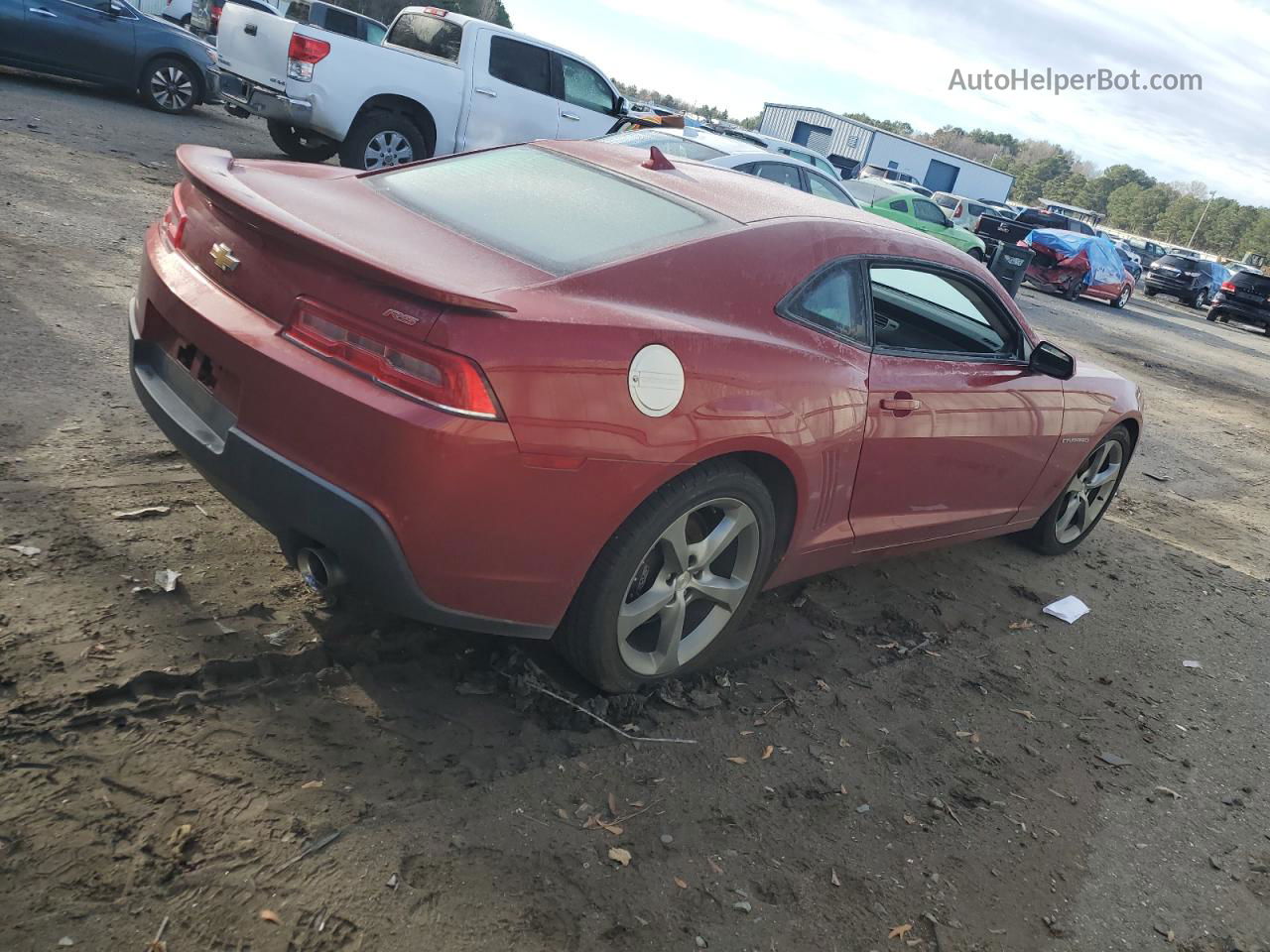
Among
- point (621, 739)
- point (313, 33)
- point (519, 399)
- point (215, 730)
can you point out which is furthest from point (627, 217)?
point (313, 33)

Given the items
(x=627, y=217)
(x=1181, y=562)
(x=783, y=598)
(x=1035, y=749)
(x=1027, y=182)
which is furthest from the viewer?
(x=1027, y=182)

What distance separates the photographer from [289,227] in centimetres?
260

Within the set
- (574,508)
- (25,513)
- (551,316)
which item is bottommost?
(25,513)

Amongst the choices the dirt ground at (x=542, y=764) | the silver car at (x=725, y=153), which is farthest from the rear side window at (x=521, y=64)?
the dirt ground at (x=542, y=764)

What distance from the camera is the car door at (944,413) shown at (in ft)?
11.8

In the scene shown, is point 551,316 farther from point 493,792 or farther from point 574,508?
point 493,792

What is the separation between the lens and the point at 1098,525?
6.30 m

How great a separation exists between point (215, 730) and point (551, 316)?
4.54 ft

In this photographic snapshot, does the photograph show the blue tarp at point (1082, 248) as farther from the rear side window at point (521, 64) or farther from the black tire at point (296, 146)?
the black tire at point (296, 146)

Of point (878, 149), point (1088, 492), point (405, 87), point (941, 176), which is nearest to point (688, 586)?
point (1088, 492)

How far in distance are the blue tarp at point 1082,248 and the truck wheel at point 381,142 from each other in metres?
15.6

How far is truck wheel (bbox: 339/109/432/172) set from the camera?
10758 mm

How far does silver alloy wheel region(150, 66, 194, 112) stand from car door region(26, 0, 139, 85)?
416mm

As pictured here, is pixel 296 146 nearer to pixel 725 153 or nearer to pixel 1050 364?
pixel 725 153
